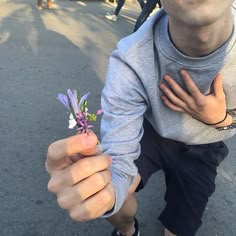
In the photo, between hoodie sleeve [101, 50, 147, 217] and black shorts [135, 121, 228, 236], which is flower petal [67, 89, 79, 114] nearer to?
hoodie sleeve [101, 50, 147, 217]

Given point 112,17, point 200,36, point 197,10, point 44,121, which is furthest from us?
point 112,17

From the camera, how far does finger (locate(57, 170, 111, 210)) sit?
113 centimetres

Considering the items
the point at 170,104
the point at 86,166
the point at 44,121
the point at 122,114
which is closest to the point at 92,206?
the point at 86,166

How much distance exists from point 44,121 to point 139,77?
179 cm

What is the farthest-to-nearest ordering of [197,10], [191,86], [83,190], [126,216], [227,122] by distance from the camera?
[126,216] < [227,122] < [191,86] < [197,10] < [83,190]

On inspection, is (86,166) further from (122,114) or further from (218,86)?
(218,86)

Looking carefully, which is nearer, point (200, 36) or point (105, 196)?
point (105, 196)

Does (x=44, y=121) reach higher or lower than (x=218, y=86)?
lower

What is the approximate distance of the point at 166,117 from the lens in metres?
1.81

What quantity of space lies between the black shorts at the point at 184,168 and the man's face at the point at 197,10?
0.74 metres

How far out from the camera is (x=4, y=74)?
419 centimetres

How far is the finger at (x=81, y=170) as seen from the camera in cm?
110

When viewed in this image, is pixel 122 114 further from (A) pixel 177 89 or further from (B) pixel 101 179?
(B) pixel 101 179

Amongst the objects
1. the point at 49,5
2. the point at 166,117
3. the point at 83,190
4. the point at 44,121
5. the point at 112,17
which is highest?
the point at 83,190
